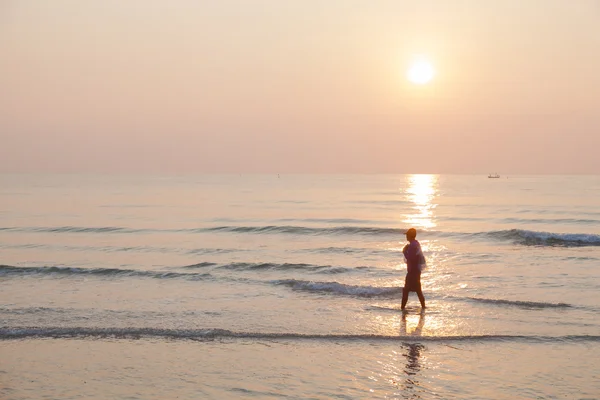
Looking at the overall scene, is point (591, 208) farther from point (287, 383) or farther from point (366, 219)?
point (287, 383)

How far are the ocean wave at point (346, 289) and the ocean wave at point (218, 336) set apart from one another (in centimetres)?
500

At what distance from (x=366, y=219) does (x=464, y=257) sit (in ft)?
63.8

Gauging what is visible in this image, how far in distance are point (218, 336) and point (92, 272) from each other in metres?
10.7

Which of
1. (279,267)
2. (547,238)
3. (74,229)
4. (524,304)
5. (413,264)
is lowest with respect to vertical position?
(279,267)

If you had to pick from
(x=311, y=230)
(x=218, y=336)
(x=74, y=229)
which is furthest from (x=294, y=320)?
(x=74, y=229)

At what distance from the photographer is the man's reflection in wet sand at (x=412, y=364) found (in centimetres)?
871

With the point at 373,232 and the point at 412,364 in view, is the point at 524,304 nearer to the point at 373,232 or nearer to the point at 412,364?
the point at 412,364

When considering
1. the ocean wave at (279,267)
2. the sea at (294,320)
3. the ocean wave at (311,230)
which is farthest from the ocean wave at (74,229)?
the ocean wave at (279,267)

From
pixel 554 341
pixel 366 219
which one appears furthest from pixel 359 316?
pixel 366 219

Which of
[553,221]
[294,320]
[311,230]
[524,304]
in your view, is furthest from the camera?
[553,221]

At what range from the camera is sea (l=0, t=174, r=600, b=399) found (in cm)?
916

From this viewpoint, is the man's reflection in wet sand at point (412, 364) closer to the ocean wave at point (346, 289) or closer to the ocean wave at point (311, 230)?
the ocean wave at point (346, 289)

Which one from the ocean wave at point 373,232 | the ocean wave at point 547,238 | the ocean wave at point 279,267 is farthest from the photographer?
the ocean wave at point 373,232

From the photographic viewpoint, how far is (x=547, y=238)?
105ft
